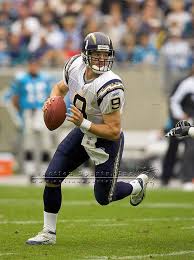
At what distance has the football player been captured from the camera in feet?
17.8

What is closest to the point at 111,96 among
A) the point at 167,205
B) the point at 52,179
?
the point at 52,179

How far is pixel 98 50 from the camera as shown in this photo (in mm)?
5504

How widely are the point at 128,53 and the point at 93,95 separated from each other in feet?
24.0

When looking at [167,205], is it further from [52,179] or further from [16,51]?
[16,51]

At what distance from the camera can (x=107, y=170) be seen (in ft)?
18.6

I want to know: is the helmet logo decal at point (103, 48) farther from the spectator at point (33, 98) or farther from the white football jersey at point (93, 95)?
the spectator at point (33, 98)

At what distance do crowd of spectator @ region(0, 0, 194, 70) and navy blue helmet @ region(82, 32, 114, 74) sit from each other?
21.9ft

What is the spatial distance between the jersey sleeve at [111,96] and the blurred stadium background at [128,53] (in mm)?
6648

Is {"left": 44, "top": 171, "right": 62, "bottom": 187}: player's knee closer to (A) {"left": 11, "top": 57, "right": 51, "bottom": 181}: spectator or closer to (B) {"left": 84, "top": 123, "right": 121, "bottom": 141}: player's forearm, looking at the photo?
(B) {"left": 84, "top": 123, "right": 121, "bottom": 141}: player's forearm

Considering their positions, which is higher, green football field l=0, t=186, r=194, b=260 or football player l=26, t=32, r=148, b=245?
football player l=26, t=32, r=148, b=245

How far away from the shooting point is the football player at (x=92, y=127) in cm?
543

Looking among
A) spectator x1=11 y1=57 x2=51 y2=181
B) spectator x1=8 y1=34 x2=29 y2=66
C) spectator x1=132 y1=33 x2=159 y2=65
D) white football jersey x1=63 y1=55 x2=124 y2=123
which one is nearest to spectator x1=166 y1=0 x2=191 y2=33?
spectator x1=132 y1=33 x2=159 y2=65

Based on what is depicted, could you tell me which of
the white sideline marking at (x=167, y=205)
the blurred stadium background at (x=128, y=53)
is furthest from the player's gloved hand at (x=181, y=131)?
the blurred stadium background at (x=128, y=53)

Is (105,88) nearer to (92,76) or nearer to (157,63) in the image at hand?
(92,76)
